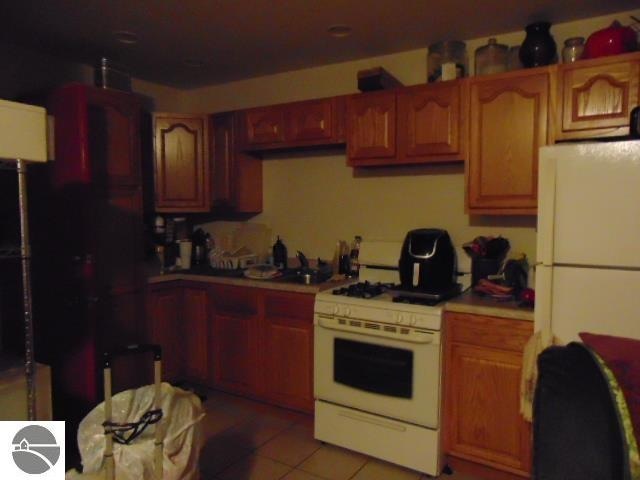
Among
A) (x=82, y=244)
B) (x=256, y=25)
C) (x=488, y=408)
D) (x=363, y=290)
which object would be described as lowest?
(x=488, y=408)

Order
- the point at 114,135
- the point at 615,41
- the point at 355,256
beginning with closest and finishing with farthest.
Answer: the point at 615,41
the point at 114,135
the point at 355,256

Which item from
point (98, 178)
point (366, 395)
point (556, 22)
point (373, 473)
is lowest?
point (373, 473)

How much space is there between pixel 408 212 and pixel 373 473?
63.1 inches

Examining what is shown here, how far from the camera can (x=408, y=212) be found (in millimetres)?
3023

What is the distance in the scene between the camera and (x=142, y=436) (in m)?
1.66

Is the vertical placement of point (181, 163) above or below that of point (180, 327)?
above

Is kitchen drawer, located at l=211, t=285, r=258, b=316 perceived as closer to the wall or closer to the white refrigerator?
the wall

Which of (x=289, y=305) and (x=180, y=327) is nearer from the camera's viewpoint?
(x=289, y=305)

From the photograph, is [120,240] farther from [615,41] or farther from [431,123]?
[615,41]

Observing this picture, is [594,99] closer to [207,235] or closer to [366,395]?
[366,395]

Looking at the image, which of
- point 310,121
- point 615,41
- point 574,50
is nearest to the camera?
point 615,41

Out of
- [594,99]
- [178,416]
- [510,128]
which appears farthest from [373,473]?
[594,99]

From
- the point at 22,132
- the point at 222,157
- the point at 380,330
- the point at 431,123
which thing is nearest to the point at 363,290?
the point at 380,330

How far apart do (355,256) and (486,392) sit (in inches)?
49.4
